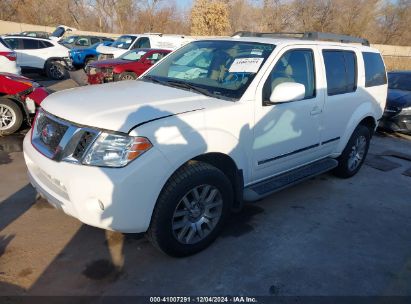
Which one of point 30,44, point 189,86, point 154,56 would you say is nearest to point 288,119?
point 189,86

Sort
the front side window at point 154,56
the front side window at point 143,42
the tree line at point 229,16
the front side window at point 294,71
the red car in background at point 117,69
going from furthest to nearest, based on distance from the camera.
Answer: the tree line at point 229,16 → the front side window at point 143,42 → the front side window at point 154,56 → the red car in background at point 117,69 → the front side window at point 294,71

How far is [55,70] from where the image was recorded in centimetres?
1430

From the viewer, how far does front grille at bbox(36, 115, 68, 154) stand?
286 cm

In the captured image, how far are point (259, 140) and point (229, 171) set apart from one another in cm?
42

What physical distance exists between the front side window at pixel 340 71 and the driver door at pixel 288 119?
260mm

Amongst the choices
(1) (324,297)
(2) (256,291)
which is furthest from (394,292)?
(2) (256,291)

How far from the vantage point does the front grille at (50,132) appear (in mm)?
2855

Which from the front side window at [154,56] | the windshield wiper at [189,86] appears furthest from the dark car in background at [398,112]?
the front side window at [154,56]

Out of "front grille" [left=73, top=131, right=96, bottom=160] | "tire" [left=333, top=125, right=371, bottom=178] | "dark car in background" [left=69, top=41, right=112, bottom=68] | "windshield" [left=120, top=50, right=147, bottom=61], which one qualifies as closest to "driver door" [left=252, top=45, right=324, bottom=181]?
"tire" [left=333, top=125, right=371, bottom=178]

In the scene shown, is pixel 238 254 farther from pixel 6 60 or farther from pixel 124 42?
pixel 124 42

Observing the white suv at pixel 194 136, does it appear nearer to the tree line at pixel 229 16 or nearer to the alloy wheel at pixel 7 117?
the alloy wheel at pixel 7 117

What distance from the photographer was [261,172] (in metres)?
3.61

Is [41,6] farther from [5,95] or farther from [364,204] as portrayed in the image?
[364,204]

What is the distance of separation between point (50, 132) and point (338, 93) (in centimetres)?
329
